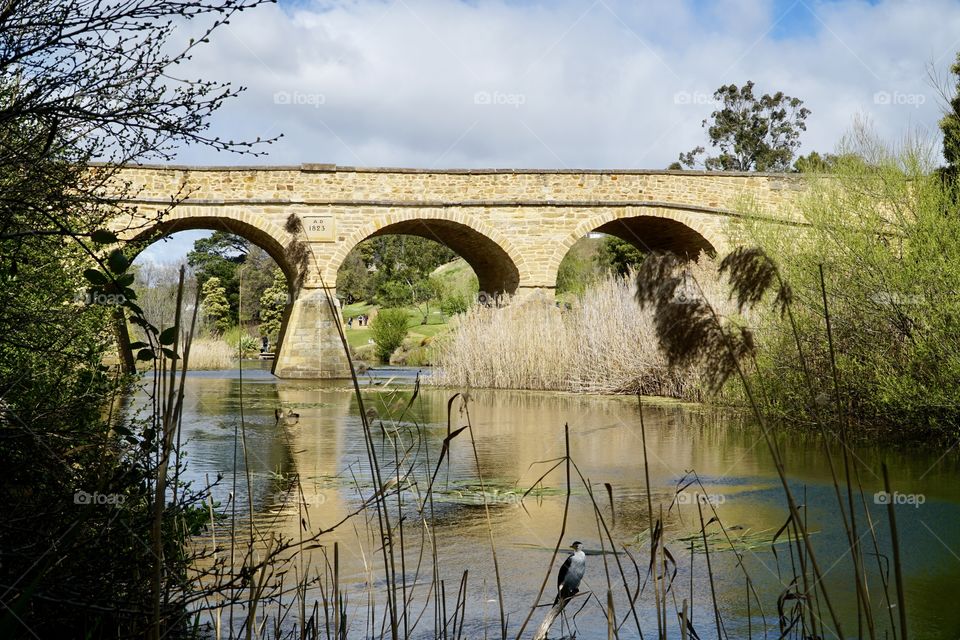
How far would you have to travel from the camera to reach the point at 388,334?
28812 millimetres

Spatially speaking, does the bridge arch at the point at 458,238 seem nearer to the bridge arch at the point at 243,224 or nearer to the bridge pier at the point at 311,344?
the bridge pier at the point at 311,344

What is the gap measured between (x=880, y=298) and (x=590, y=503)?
136 inches

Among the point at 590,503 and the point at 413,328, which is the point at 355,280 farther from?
the point at 590,503

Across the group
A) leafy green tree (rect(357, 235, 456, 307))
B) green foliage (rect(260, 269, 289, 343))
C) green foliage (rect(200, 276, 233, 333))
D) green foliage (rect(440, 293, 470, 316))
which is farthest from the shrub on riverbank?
leafy green tree (rect(357, 235, 456, 307))

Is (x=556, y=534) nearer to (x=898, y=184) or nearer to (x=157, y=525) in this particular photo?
(x=157, y=525)

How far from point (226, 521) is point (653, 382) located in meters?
8.82

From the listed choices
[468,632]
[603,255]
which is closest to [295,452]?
[468,632]

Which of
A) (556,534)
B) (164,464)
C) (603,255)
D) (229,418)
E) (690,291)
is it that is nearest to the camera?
(164,464)

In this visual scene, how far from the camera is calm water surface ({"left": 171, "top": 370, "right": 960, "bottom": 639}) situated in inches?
145

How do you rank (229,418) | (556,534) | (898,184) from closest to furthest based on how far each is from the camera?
(556,534) → (898,184) → (229,418)

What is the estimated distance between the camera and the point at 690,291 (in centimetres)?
194

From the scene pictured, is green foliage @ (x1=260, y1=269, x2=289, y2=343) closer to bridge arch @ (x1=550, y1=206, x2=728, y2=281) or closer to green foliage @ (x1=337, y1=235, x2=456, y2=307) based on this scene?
green foliage @ (x1=337, y1=235, x2=456, y2=307)

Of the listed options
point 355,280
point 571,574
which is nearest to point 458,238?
point 355,280

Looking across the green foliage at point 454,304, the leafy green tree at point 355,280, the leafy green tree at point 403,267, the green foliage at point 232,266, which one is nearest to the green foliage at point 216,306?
the green foliage at point 232,266
